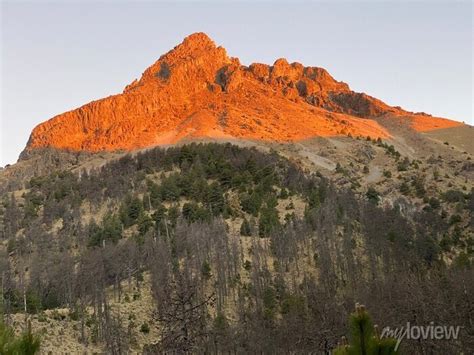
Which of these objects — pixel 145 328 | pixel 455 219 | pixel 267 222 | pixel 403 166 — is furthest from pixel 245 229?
pixel 403 166

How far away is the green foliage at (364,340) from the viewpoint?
8805 mm

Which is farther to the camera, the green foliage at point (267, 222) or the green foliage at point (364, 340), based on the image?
the green foliage at point (267, 222)

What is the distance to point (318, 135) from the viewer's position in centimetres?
16962

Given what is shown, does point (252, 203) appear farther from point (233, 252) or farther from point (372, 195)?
point (372, 195)

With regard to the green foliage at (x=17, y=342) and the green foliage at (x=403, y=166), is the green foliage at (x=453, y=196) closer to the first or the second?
the green foliage at (x=403, y=166)

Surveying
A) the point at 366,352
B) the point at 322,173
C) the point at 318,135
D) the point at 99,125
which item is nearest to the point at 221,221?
the point at 322,173

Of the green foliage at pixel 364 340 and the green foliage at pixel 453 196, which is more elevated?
the green foliage at pixel 364 340

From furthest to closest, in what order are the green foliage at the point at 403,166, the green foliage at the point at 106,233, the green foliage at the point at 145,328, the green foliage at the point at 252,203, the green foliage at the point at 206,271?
the green foliage at the point at 403,166 < the green foliage at the point at 252,203 < the green foliage at the point at 106,233 < the green foliage at the point at 206,271 < the green foliage at the point at 145,328

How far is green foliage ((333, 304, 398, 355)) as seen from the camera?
8805 millimetres

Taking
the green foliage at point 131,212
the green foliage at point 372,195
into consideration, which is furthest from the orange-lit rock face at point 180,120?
Result: the green foliage at point 131,212

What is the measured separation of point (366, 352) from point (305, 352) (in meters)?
37.2

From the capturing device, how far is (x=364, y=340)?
8.97m

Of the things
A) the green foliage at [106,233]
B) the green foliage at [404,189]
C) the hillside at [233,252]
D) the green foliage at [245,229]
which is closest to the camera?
the hillside at [233,252]

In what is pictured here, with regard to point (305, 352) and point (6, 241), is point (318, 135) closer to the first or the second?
point (6, 241)
